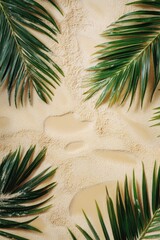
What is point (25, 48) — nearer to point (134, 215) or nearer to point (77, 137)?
point (77, 137)

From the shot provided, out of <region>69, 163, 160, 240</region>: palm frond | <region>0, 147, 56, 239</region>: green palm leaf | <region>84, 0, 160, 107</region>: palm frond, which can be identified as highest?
<region>84, 0, 160, 107</region>: palm frond

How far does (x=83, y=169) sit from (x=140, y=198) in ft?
0.78

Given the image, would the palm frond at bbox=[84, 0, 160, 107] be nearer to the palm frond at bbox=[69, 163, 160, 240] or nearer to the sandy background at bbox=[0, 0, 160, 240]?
the sandy background at bbox=[0, 0, 160, 240]

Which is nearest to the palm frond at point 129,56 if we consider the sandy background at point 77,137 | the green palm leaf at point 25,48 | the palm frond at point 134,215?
the sandy background at point 77,137

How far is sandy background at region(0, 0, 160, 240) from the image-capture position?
1.45 m

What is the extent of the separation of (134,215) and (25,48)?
724 mm

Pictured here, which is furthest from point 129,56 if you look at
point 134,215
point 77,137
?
point 134,215

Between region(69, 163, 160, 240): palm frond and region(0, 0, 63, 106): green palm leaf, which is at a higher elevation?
region(0, 0, 63, 106): green palm leaf

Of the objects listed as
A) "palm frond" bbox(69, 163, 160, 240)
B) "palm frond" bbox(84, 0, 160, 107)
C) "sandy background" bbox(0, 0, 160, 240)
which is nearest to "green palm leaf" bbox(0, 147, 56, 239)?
"sandy background" bbox(0, 0, 160, 240)

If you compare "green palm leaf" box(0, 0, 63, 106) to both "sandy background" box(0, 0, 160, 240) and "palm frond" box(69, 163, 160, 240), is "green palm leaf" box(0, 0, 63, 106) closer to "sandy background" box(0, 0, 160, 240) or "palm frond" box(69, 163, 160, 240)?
"sandy background" box(0, 0, 160, 240)

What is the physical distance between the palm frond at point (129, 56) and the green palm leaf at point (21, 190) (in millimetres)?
350

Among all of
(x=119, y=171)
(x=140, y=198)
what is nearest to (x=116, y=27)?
(x=119, y=171)

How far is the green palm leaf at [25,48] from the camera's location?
1407 mm

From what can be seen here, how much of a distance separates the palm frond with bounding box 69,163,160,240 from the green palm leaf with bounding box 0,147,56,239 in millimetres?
172
